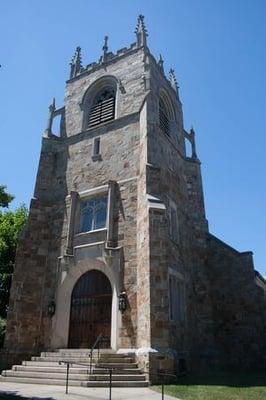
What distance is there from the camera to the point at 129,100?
18.4m

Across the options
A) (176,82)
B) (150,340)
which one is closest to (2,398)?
(150,340)

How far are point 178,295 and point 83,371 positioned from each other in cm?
529

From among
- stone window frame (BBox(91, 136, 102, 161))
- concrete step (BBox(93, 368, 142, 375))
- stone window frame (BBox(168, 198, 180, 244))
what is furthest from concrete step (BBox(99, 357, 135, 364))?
stone window frame (BBox(91, 136, 102, 161))

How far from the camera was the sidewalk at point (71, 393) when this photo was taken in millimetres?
7777

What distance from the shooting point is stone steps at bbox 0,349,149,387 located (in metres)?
9.88

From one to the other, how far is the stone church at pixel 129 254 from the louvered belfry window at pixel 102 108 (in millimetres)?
79

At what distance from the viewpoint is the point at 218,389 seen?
29.9 ft

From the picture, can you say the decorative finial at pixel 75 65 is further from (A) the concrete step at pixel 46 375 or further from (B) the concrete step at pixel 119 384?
(B) the concrete step at pixel 119 384

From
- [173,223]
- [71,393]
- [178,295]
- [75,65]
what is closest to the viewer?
[71,393]

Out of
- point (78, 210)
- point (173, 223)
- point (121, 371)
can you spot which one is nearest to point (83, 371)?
point (121, 371)

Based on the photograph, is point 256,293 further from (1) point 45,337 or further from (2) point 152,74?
(2) point 152,74

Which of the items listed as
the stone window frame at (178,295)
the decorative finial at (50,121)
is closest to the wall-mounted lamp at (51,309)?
the stone window frame at (178,295)

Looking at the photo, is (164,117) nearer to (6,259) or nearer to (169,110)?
(169,110)

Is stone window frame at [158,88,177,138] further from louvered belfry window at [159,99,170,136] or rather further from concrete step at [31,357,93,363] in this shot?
concrete step at [31,357,93,363]
